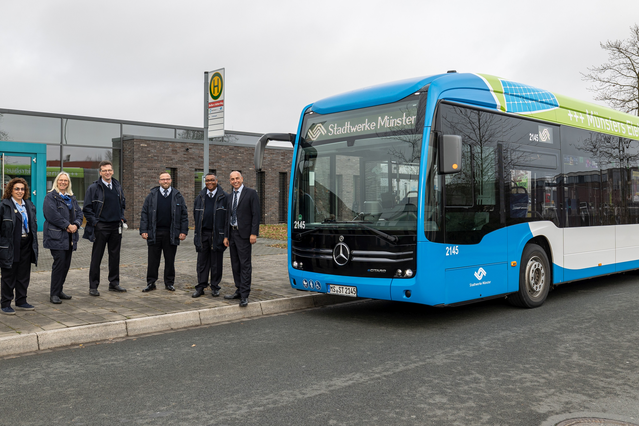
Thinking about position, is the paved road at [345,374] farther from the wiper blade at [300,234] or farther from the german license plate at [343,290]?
the wiper blade at [300,234]

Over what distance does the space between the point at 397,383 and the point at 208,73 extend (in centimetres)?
970

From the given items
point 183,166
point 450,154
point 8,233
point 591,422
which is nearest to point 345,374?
point 591,422

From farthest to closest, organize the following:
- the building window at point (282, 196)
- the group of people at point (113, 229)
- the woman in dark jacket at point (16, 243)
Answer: the building window at point (282, 196) < the group of people at point (113, 229) < the woman in dark jacket at point (16, 243)

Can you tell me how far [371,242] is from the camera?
6.73m

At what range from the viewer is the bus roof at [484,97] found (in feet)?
22.3

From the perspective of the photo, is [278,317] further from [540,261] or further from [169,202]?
[540,261]

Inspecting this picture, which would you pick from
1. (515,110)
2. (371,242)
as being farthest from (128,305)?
(515,110)

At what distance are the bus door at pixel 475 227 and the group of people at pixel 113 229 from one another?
2.70 meters

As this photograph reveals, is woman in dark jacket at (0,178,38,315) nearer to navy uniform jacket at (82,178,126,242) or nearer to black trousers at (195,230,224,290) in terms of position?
navy uniform jacket at (82,178,126,242)

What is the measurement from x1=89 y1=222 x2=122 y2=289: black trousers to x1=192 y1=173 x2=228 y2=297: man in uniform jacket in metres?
1.29

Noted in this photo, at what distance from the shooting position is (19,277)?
23.1 feet

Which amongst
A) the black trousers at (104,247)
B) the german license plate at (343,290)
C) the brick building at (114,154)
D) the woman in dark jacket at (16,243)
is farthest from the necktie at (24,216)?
the brick building at (114,154)

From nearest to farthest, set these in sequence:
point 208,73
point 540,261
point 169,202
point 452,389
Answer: point 452,389 < point 540,261 < point 169,202 < point 208,73

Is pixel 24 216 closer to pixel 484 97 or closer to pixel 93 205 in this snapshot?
pixel 93 205
